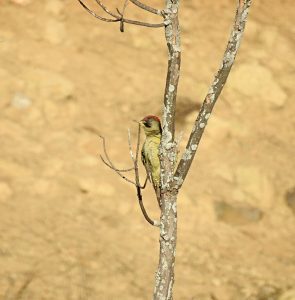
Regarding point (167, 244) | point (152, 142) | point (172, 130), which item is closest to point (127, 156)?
point (152, 142)

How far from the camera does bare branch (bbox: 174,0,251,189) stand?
538cm

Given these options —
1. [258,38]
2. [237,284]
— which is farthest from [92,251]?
[258,38]

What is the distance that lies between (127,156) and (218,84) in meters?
6.77

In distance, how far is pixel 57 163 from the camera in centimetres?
Answer: 1188

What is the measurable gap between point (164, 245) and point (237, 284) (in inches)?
188

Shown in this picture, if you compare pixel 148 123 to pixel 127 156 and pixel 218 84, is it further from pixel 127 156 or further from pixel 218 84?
pixel 127 156

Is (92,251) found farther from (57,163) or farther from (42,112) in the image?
(42,112)

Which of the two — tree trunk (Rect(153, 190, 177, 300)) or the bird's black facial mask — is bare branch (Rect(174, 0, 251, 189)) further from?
the bird's black facial mask

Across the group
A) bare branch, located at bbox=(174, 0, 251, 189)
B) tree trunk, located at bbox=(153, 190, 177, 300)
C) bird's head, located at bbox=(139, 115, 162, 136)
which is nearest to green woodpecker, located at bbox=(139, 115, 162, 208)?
bird's head, located at bbox=(139, 115, 162, 136)

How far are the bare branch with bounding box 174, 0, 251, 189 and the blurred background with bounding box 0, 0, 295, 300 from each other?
4.46 metres

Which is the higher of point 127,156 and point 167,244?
point 127,156

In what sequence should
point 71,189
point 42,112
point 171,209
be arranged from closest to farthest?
point 171,209 < point 71,189 < point 42,112

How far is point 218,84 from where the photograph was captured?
555 cm

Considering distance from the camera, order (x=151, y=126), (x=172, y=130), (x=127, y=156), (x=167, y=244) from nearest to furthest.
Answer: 1. (x=172, y=130)
2. (x=167, y=244)
3. (x=151, y=126)
4. (x=127, y=156)
